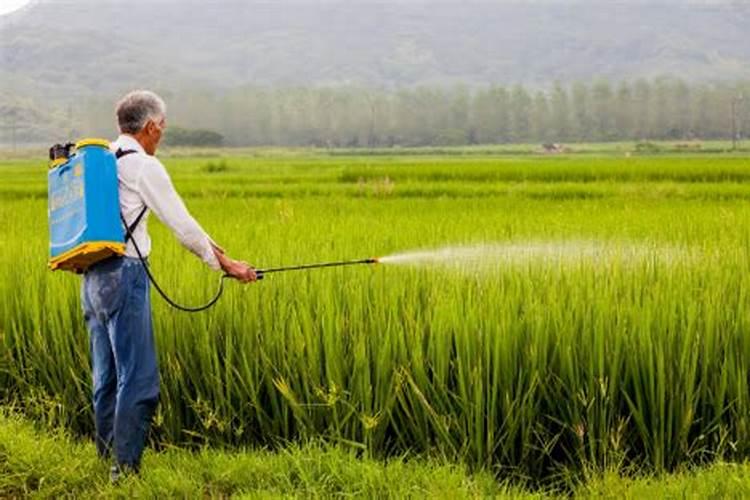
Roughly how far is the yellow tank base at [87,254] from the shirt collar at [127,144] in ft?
1.43

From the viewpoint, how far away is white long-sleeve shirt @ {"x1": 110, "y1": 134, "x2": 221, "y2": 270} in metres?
4.21

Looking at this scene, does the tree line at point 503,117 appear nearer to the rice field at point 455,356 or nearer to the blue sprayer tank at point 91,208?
the rice field at point 455,356

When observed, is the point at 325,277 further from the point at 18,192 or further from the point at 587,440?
the point at 18,192

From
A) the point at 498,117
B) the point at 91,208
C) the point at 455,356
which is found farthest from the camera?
the point at 498,117

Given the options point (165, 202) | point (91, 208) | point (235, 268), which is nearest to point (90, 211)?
point (91, 208)

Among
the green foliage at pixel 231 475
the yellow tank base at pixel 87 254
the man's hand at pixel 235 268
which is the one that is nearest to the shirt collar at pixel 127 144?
the yellow tank base at pixel 87 254

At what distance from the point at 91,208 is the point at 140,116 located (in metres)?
0.50

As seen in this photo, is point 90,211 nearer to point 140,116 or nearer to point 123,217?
point 123,217

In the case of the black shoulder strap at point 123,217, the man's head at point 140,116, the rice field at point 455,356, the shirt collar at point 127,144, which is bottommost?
the rice field at point 455,356

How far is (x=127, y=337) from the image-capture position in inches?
170

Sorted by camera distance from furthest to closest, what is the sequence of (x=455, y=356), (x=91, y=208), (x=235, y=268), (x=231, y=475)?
(x=455, y=356), (x=235, y=268), (x=231, y=475), (x=91, y=208)

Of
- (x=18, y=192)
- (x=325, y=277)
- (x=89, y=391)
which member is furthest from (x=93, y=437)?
(x=18, y=192)

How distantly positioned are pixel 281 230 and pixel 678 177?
48.8 ft

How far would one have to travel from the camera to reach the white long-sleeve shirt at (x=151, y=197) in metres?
4.21
